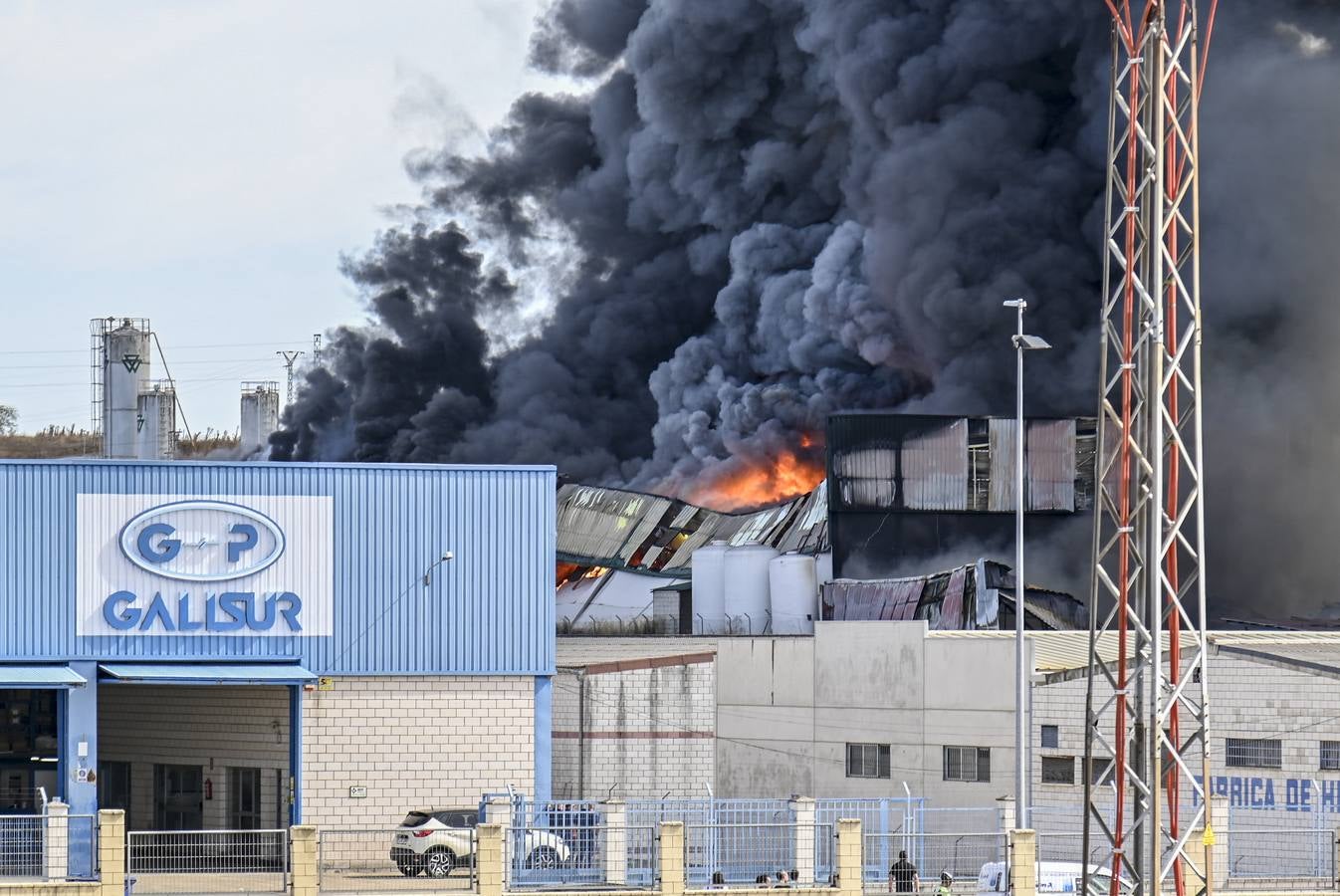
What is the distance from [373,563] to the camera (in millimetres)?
36344

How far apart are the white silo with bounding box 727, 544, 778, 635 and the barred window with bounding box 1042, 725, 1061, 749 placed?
1770 cm

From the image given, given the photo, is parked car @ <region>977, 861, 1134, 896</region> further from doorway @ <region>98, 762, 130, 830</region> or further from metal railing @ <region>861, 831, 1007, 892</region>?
doorway @ <region>98, 762, 130, 830</region>

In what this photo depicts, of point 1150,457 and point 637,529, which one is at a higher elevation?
point 1150,457

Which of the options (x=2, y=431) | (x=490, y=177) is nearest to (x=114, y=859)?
(x=490, y=177)

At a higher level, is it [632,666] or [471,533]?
[471,533]

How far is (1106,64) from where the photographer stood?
84750 millimetres

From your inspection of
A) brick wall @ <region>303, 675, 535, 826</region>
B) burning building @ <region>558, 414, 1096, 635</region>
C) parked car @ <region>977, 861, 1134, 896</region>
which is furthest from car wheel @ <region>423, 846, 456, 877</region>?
burning building @ <region>558, 414, 1096, 635</region>

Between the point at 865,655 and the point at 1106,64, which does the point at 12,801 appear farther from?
the point at 1106,64

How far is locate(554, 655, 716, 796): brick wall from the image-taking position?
43.8 meters

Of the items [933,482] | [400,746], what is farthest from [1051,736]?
[933,482]

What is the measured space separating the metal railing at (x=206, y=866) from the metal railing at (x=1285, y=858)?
14.3m

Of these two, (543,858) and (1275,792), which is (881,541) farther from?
(543,858)

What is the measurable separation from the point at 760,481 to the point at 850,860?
5532 cm

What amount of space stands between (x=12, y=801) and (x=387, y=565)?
8.70 meters
